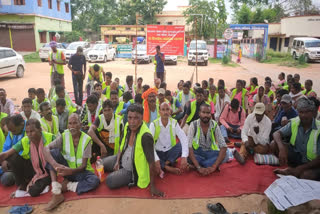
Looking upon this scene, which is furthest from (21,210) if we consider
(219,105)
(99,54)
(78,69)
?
(99,54)

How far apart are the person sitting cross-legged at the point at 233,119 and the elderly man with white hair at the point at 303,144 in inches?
55.4

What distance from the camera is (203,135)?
3928 millimetres

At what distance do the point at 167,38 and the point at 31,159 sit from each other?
687 cm

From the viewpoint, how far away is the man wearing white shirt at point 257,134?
14.0 feet

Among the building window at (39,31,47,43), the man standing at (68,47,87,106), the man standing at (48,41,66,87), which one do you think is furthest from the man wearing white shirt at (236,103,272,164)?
the building window at (39,31,47,43)

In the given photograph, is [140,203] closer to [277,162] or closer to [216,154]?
[216,154]

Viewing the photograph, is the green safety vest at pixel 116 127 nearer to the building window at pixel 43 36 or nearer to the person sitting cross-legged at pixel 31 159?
the person sitting cross-legged at pixel 31 159

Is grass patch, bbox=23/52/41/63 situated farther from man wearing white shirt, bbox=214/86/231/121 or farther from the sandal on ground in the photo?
the sandal on ground

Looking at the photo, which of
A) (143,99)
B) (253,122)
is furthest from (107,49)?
(253,122)

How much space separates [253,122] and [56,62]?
20.1 feet

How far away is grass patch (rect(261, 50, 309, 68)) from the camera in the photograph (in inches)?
775

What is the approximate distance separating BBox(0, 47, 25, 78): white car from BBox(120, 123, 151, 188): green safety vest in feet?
36.7

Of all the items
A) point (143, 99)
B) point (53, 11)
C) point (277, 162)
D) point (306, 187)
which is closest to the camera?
point (306, 187)

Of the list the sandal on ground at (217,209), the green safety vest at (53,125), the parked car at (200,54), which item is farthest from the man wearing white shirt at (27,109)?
the parked car at (200,54)
